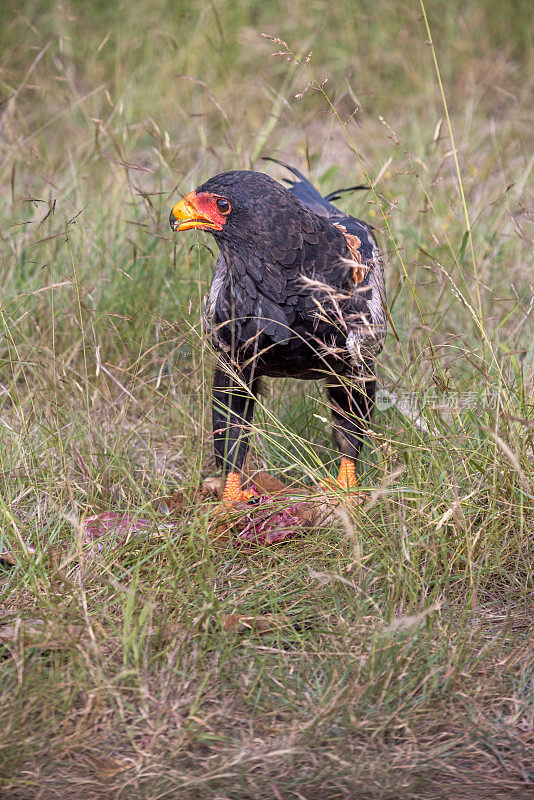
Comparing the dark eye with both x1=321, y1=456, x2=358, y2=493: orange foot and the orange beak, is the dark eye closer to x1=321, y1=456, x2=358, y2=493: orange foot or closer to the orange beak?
the orange beak

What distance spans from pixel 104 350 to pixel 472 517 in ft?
5.54

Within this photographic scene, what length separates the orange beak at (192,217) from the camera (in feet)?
8.38

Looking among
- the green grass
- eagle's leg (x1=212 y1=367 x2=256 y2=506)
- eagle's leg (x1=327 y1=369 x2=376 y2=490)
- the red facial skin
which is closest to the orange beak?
the red facial skin

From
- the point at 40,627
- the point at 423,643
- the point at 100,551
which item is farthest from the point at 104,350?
the point at 423,643

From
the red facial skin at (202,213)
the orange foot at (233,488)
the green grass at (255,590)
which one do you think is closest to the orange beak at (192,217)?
the red facial skin at (202,213)

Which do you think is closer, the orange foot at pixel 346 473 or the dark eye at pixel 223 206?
the dark eye at pixel 223 206

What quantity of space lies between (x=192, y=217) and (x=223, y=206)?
10 cm

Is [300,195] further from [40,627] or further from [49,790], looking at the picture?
[49,790]

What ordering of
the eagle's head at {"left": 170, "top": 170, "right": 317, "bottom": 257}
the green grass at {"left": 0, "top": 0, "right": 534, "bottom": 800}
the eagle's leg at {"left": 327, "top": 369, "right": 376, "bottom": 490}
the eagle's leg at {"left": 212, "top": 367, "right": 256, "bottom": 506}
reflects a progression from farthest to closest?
the eagle's leg at {"left": 327, "top": 369, "right": 376, "bottom": 490}
the eagle's leg at {"left": 212, "top": 367, "right": 256, "bottom": 506}
the eagle's head at {"left": 170, "top": 170, "right": 317, "bottom": 257}
the green grass at {"left": 0, "top": 0, "right": 534, "bottom": 800}

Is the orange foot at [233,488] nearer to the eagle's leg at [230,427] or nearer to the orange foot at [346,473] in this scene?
the eagle's leg at [230,427]

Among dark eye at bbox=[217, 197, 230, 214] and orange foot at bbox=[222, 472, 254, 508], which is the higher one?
dark eye at bbox=[217, 197, 230, 214]

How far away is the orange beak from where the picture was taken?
8.38ft

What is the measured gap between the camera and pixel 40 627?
6.92ft

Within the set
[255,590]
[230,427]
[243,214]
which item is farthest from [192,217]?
[255,590]
